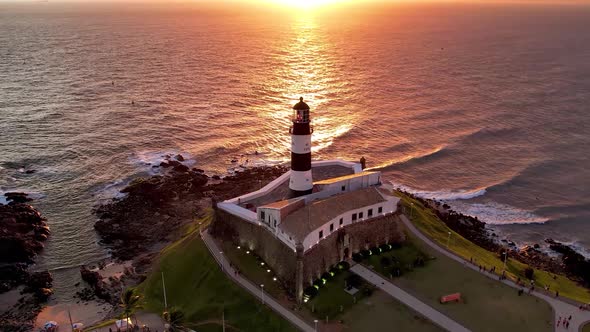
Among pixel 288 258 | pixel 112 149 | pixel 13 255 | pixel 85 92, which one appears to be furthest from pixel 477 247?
pixel 85 92

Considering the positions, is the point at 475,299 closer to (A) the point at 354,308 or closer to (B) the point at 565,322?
(B) the point at 565,322

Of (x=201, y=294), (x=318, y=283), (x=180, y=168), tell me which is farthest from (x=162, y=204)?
(x=318, y=283)

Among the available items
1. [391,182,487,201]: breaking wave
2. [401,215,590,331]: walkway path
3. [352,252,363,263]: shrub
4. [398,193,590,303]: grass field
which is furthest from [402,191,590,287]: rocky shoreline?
[352,252,363,263]: shrub

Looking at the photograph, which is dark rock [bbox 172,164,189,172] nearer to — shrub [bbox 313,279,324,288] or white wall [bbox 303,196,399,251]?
white wall [bbox 303,196,399,251]

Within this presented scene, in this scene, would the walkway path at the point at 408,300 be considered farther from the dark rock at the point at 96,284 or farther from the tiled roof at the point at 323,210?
the dark rock at the point at 96,284

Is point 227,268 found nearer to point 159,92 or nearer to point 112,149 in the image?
point 112,149

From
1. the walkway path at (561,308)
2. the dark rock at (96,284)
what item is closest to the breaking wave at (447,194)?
the walkway path at (561,308)
